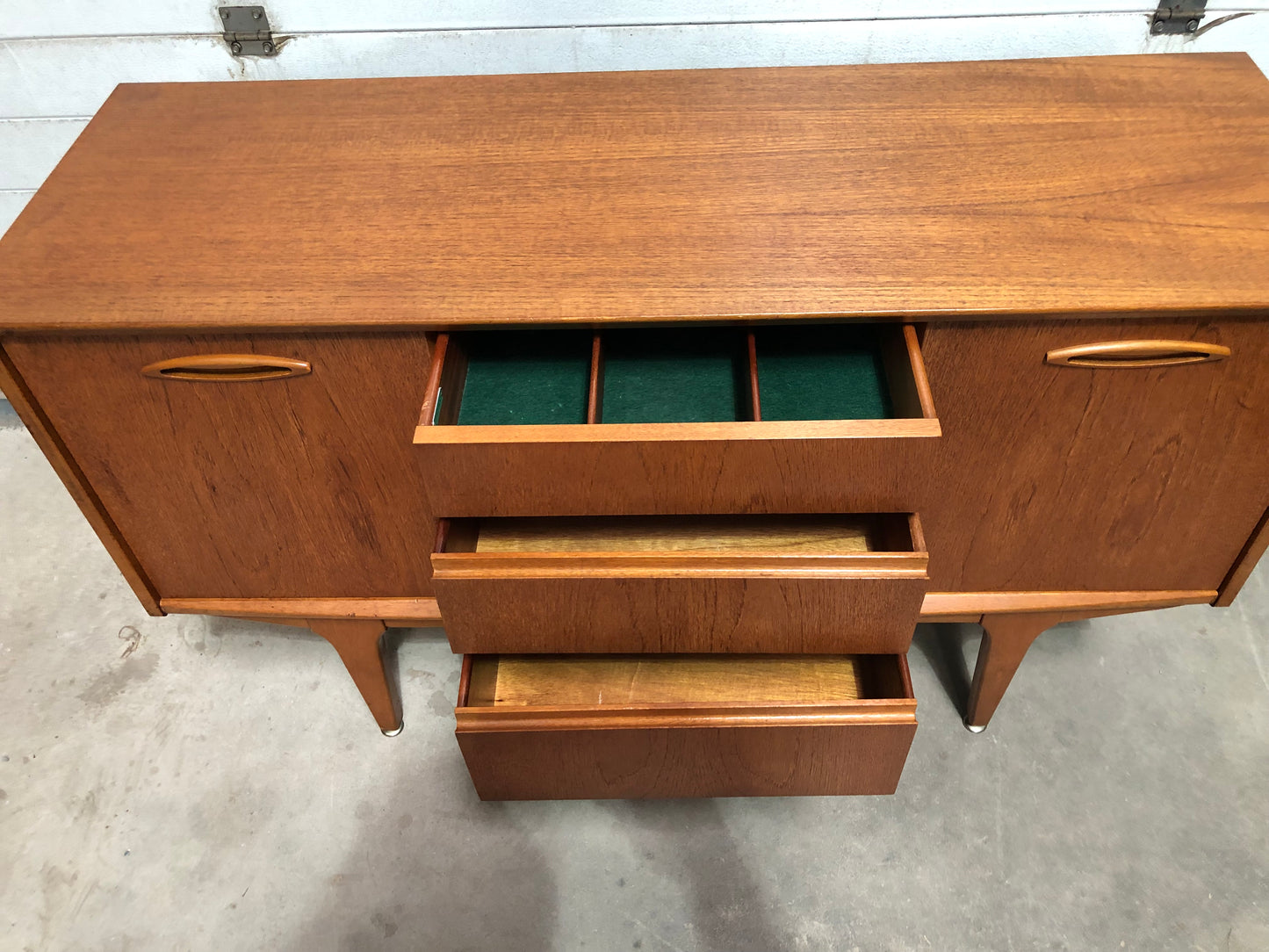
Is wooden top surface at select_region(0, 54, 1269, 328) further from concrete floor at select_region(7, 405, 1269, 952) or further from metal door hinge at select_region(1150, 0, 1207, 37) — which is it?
concrete floor at select_region(7, 405, 1269, 952)

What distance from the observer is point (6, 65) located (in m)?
1.18

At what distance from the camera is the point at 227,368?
2.59 ft

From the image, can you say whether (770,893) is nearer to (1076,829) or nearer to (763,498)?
(1076,829)

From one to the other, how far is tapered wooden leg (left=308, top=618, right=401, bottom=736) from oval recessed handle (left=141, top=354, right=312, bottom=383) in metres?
0.34

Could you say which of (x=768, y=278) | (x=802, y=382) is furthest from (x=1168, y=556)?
(x=768, y=278)

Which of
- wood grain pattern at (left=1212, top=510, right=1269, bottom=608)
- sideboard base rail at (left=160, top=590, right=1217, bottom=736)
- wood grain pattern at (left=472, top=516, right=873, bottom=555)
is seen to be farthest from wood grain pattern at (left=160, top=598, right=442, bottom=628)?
wood grain pattern at (left=1212, top=510, right=1269, bottom=608)

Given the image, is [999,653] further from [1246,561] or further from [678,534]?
[678,534]

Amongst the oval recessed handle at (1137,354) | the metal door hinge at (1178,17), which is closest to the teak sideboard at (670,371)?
the oval recessed handle at (1137,354)

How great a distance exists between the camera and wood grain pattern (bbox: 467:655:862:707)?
0.97 meters

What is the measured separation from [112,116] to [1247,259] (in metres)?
1.14

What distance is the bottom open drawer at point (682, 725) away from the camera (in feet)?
2.77

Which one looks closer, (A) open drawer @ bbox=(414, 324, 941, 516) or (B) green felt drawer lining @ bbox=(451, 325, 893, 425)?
(A) open drawer @ bbox=(414, 324, 941, 516)

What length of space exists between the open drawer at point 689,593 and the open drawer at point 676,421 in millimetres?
47

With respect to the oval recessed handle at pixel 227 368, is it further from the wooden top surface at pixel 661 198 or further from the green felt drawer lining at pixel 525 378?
the green felt drawer lining at pixel 525 378
